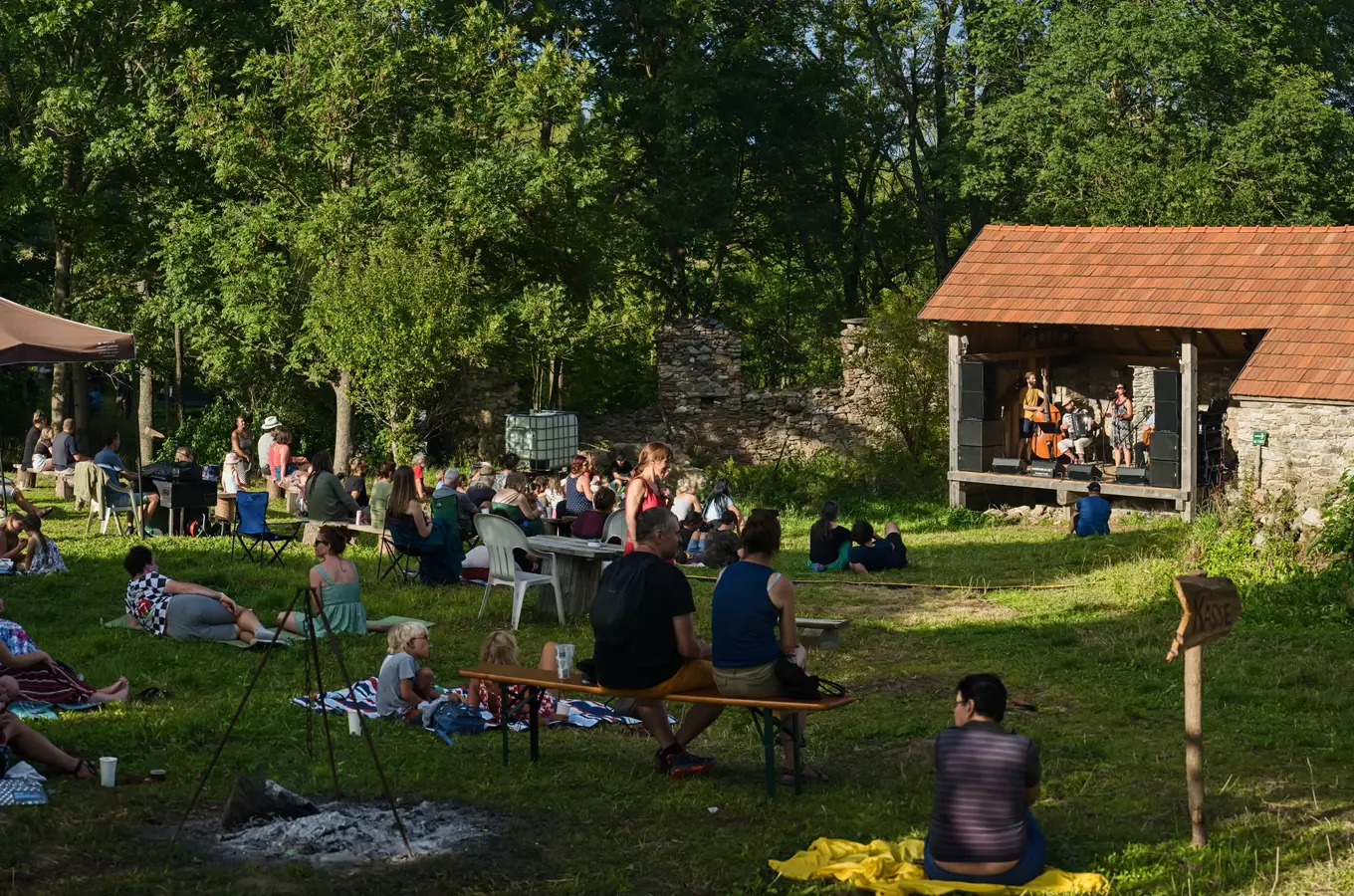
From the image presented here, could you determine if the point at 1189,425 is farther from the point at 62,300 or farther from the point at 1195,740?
the point at 62,300

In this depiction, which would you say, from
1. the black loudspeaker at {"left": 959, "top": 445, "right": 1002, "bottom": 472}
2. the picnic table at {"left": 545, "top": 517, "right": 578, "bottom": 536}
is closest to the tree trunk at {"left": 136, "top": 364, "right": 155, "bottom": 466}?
the picnic table at {"left": 545, "top": 517, "right": 578, "bottom": 536}

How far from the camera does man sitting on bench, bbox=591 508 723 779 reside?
7195mm

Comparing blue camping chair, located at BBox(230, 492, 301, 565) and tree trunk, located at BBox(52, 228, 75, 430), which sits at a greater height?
tree trunk, located at BBox(52, 228, 75, 430)

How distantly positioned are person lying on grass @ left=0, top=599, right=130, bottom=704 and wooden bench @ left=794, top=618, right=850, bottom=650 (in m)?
4.20

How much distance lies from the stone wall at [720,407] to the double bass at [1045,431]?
15.3 ft

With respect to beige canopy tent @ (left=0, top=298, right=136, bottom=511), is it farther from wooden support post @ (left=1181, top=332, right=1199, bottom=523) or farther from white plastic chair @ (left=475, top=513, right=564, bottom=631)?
wooden support post @ (left=1181, top=332, right=1199, bottom=523)

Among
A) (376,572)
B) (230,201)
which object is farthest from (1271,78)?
(376,572)

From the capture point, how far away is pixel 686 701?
709 centimetres

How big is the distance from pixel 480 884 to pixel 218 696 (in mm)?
3464

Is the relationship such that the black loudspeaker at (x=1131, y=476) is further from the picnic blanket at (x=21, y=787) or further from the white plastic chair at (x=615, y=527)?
the picnic blanket at (x=21, y=787)

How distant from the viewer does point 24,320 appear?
535 inches

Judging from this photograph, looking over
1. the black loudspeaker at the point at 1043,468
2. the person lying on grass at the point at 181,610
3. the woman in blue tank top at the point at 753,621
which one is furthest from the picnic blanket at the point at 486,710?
the black loudspeaker at the point at 1043,468

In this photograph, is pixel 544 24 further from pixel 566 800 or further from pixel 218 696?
pixel 566 800

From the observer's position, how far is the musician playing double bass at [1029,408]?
21812 mm
